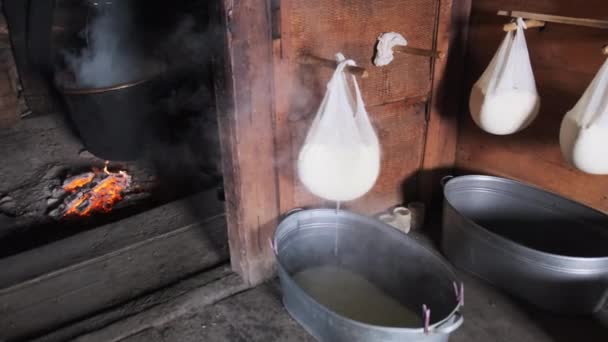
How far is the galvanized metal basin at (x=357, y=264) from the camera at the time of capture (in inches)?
72.7

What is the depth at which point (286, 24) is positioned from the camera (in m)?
2.03

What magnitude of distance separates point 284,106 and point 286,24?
1.18ft

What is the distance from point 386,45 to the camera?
2287 mm

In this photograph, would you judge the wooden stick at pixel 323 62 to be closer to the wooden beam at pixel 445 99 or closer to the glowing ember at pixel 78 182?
the wooden beam at pixel 445 99

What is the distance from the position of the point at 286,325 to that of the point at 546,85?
1745mm

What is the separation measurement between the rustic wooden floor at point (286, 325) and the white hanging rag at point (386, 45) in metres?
1.25

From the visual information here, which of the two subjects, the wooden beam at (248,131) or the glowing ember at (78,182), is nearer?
the wooden beam at (248,131)

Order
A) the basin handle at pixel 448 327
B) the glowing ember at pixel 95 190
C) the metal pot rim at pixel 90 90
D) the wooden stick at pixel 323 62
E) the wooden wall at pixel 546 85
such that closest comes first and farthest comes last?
the basin handle at pixel 448 327 → the wooden stick at pixel 323 62 → the wooden wall at pixel 546 85 → the metal pot rim at pixel 90 90 → the glowing ember at pixel 95 190

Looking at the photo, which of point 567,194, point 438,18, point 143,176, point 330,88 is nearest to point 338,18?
point 330,88

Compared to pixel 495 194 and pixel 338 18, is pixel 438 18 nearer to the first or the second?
pixel 338 18

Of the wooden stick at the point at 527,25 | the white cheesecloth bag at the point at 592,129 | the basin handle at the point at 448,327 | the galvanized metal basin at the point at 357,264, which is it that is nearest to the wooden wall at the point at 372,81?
the galvanized metal basin at the point at 357,264

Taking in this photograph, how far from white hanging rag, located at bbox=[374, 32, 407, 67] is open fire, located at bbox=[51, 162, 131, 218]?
2145 millimetres

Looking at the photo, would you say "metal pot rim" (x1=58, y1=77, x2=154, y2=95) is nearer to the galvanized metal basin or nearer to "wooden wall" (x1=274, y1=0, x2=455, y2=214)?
"wooden wall" (x1=274, y1=0, x2=455, y2=214)

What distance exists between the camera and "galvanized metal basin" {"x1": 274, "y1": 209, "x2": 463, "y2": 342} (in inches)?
72.7
